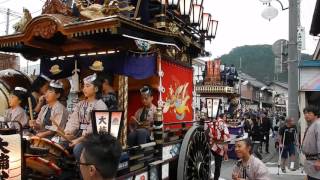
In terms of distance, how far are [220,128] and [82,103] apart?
6220mm

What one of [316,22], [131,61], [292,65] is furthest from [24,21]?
[316,22]

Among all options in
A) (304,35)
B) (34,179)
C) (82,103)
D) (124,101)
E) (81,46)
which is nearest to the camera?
(34,179)

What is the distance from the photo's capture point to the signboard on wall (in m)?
12.0

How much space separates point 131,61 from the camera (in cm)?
677

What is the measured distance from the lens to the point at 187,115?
Answer: 8289mm

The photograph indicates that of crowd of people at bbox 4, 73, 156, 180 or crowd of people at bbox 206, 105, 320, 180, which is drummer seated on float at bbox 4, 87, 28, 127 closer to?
crowd of people at bbox 4, 73, 156, 180

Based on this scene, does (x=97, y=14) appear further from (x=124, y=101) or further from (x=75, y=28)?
(x=124, y=101)

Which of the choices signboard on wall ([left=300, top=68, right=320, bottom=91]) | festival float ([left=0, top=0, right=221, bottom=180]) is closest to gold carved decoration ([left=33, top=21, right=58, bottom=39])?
festival float ([left=0, top=0, right=221, bottom=180])

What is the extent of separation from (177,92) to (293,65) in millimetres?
6604

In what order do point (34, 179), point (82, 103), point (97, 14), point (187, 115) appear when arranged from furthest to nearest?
point (187, 115) → point (97, 14) → point (82, 103) → point (34, 179)

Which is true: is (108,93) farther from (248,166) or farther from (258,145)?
(258,145)

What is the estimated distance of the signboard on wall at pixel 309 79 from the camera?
12.0 metres

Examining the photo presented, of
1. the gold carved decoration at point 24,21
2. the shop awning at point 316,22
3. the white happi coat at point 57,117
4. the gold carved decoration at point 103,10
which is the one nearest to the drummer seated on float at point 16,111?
the white happi coat at point 57,117

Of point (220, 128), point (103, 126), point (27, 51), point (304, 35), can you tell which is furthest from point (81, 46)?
point (304, 35)
